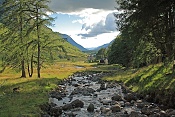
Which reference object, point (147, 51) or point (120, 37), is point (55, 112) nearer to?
point (147, 51)

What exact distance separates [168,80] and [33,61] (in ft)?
103

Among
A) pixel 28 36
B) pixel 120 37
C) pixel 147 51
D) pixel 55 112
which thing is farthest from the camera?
pixel 28 36

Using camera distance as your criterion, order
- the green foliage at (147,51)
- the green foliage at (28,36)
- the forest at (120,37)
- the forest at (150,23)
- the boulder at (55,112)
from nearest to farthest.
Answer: the forest at (150,23) < the forest at (120,37) < the boulder at (55,112) < the green foliage at (147,51) < the green foliage at (28,36)

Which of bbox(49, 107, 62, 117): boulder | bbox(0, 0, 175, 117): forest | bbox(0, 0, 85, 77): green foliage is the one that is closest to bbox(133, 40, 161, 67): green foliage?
bbox(0, 0, 175, 117): forest

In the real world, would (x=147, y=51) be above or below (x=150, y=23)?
below

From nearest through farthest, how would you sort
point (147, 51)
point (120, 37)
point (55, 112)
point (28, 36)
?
point (55, 112)
point (147, 51)
point (120, 37)
point (28, 36)

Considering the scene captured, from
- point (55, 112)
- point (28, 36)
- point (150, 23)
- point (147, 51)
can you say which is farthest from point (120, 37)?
point (55, 112)

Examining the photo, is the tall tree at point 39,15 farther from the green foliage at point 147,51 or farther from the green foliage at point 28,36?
the green foliage at point 147,51

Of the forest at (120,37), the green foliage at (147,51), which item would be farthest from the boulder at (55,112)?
the green foliage at (147,51)

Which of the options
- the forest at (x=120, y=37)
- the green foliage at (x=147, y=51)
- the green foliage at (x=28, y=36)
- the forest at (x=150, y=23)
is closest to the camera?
the forest at (x=150, y=23)

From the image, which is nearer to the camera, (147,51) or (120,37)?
(147,51)

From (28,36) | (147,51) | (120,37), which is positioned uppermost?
(28,36)

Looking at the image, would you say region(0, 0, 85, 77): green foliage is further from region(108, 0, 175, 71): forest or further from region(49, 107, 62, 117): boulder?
A: region(49, 107, 62, 117): boulder

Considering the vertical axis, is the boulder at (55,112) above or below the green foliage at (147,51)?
below
